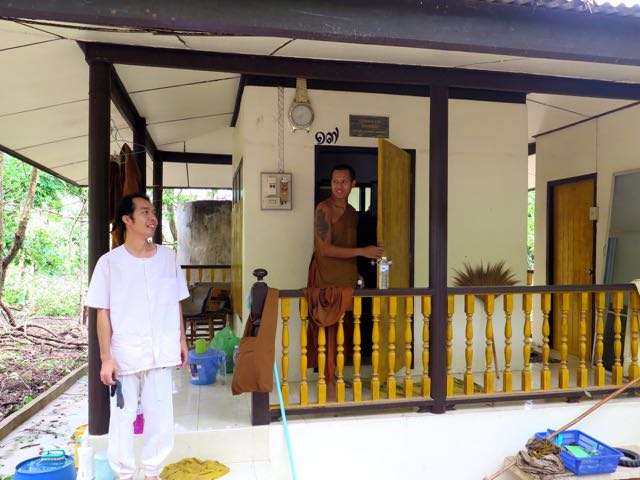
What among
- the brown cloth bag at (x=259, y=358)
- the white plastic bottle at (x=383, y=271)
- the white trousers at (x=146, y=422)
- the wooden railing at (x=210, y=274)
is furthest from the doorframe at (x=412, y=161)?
the wooden railing at (x=210, y=274)

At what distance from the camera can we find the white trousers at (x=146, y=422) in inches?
117

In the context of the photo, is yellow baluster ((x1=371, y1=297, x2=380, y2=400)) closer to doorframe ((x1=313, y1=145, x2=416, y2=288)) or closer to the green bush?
doorframe ((x1=313, y1=145, x2=416, y2=288))

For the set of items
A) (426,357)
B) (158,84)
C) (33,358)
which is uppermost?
(158,84)

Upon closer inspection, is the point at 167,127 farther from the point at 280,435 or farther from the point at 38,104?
the point at 280,435

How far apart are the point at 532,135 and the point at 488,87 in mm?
3284

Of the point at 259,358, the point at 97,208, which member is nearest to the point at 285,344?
the point at 259,358

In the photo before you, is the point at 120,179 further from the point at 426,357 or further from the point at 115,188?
the point at 426,357

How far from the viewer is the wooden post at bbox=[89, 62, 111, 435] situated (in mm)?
3453

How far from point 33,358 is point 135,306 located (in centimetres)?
588

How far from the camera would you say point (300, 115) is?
473 centimetres

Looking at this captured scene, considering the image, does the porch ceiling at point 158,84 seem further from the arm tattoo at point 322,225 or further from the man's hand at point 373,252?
the man's hand at point 373,252

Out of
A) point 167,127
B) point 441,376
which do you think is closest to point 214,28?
point 441,376

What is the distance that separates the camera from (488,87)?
403 cm

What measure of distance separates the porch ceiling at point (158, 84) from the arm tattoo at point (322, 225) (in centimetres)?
121
